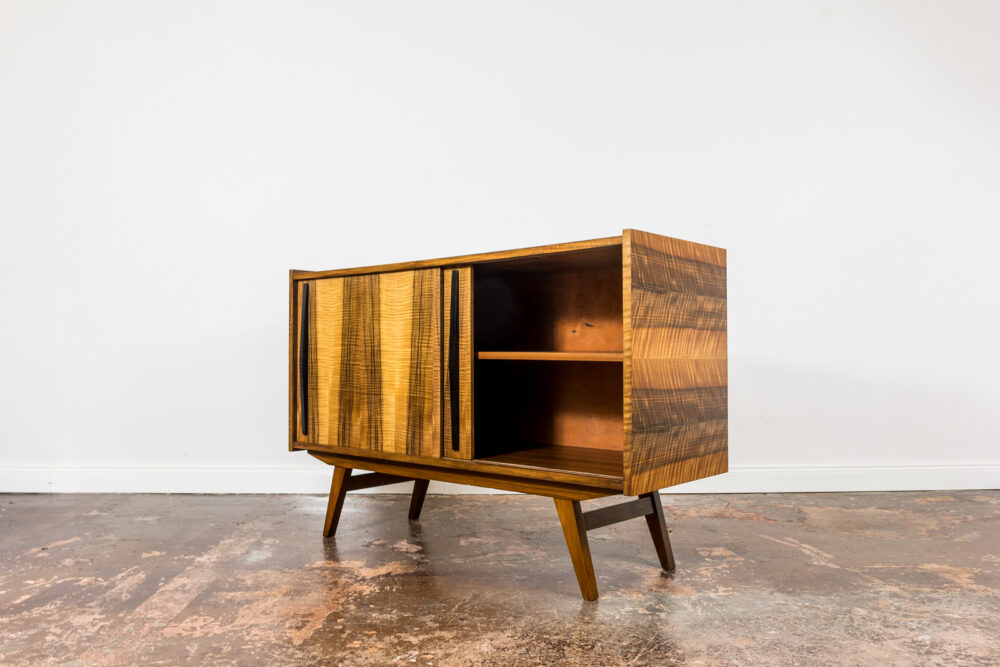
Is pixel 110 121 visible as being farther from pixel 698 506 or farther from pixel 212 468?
pixel 698 506

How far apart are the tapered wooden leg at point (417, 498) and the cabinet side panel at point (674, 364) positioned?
46.9 inches

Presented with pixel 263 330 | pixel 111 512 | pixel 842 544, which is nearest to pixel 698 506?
pixel 842 544

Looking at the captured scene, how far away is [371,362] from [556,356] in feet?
2.12

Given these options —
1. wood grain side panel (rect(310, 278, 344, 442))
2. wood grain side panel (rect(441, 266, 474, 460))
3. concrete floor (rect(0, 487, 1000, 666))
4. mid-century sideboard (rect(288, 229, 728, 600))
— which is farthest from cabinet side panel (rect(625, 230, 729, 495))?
wood grain side panel (rect(310, 278, 344, 442))

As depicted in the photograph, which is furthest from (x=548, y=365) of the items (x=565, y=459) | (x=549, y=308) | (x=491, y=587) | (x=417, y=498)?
(x=417, y=498)

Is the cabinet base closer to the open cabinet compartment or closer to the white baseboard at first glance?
the open cabinet compartment

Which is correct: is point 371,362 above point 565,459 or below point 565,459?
above

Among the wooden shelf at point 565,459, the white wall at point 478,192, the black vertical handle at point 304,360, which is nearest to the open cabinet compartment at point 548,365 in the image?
the wooden shelf at point 565,459

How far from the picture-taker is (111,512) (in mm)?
2840

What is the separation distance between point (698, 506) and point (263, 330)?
2.17 metres

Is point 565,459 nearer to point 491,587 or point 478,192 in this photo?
point 491,587

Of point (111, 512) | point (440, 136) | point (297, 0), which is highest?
point (297, 0)

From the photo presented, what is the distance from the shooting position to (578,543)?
1.76 meters

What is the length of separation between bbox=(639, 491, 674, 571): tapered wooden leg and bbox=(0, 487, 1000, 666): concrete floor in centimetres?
5
